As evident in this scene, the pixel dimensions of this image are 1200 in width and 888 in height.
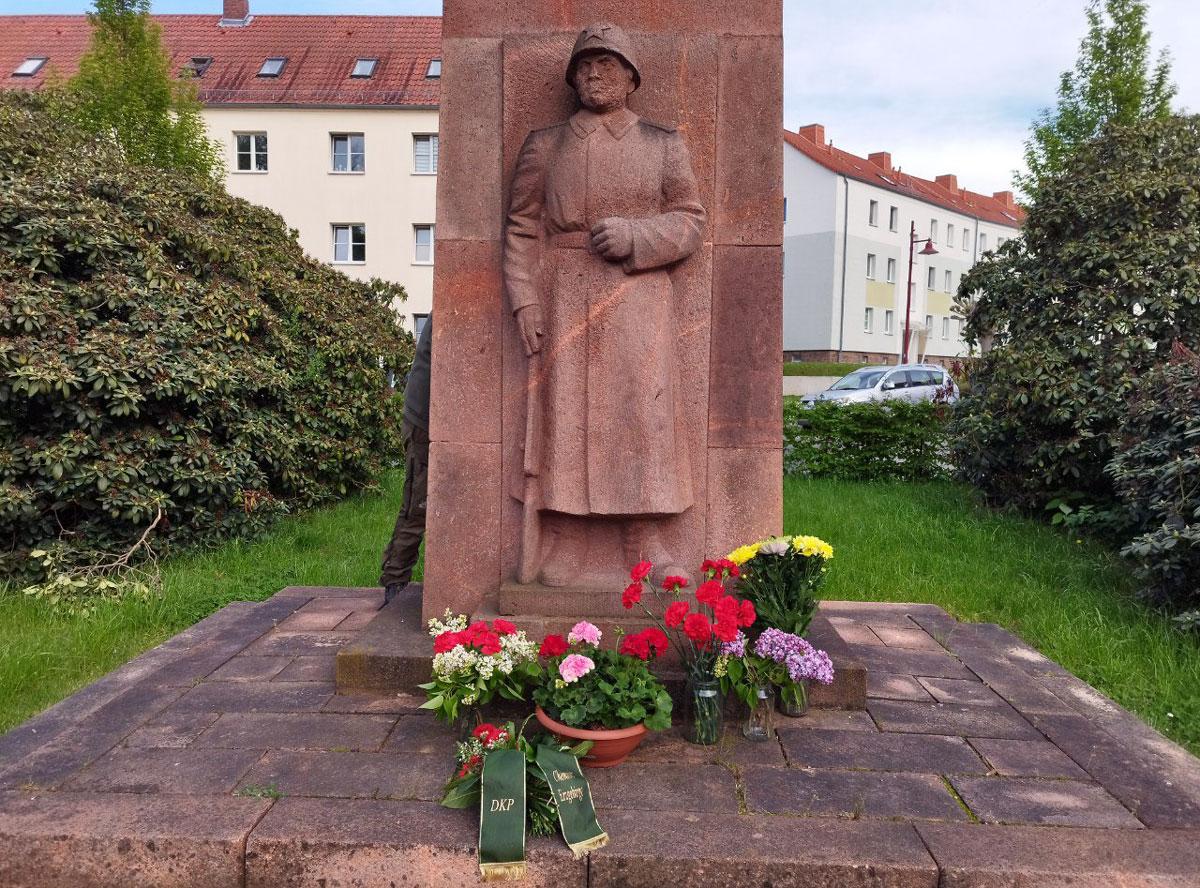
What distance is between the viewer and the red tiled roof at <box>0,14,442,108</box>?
1043 inches

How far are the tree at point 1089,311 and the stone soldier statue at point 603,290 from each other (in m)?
5.43

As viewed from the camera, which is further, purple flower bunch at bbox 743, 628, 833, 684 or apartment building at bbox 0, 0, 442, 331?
apartment building at bbox 0, 0, 442, 331

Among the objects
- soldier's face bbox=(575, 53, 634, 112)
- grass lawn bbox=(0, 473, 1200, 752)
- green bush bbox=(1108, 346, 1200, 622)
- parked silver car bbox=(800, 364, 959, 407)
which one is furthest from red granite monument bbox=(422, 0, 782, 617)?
parked silver car bbox=(800, 364, 959, 407)

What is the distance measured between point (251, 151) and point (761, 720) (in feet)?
92.6

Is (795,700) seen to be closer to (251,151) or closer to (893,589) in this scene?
(893,589)

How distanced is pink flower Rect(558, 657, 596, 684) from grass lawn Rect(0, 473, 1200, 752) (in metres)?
2.48

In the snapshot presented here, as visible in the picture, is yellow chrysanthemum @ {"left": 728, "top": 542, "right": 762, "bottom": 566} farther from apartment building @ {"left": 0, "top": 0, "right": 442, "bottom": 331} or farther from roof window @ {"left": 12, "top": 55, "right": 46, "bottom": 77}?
roof window @ {"left": 12, "top": 55, "right": 46, "bottom": 77}

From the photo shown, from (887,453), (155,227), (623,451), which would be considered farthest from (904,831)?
(887,453)

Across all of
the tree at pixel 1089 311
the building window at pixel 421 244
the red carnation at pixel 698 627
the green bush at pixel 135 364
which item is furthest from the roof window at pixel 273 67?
the red carnation at pixel 698 627

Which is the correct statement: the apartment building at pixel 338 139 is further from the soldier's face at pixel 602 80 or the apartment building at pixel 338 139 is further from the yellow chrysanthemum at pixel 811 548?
the yellow chrysanthemum at pixel 811 548

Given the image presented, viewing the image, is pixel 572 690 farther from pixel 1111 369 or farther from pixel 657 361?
pixel 1111 369

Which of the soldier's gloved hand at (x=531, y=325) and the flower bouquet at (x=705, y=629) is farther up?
the soldier's gloved hand at (x=531, y=325)

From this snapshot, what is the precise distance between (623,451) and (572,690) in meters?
1.08

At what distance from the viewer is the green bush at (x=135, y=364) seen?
19.6 ft
